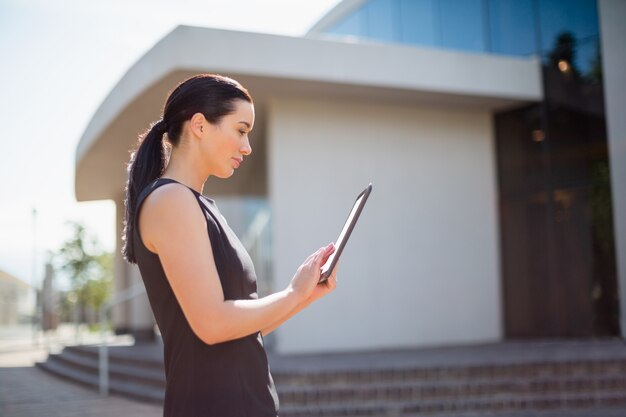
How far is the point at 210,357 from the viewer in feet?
4.10

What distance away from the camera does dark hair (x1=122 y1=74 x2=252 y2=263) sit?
1.34 m

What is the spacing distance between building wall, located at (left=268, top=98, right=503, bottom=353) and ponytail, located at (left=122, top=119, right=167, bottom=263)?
306 inches

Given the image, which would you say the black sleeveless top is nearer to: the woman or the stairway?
the woman

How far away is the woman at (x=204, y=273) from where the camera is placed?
1188mm

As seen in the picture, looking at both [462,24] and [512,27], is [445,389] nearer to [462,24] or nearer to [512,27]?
[512,27]

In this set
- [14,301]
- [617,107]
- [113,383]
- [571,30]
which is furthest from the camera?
[14,301]

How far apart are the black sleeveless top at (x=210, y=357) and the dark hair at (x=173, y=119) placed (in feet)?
0.42

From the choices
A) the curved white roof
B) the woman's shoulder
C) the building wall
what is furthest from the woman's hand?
the building wall

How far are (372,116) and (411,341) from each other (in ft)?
11.2

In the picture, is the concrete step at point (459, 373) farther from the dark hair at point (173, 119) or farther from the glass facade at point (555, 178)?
the dark hair at point (173, 119)

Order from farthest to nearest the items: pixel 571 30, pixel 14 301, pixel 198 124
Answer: pixel 14 301 → pixel 571 30 → pixel 198 124

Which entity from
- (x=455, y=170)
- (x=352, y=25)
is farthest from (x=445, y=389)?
(x=352, y=25)

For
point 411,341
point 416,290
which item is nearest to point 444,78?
point 416,290

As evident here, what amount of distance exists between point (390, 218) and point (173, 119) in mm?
8601
